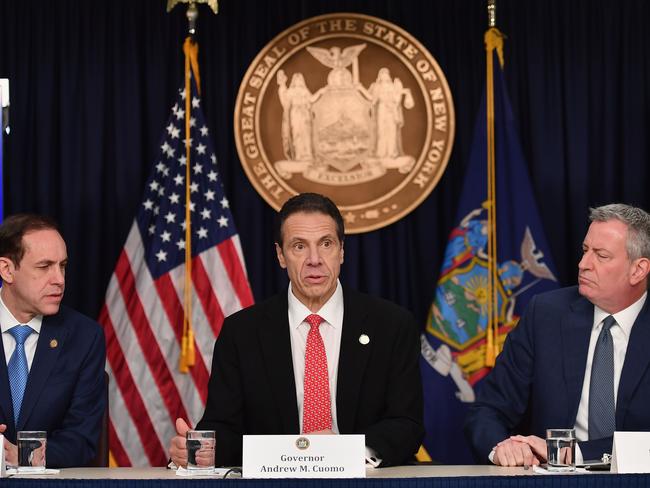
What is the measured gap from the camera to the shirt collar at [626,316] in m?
3.89

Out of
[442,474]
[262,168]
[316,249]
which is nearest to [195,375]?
[262,168]

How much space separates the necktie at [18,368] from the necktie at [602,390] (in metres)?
1.98

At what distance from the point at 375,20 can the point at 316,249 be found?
235 centimetres

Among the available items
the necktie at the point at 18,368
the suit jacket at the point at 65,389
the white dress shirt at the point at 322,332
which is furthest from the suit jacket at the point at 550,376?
the necktie at the point at 18,368

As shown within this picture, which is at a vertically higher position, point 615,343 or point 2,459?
point 615,343

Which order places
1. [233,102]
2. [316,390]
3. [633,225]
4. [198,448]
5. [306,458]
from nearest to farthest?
[306,458]
[198,448]
[316,390]
[633,225]
[233,102]

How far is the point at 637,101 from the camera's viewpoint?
5832mm

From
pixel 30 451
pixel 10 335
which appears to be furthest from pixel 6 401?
pixel 30 451

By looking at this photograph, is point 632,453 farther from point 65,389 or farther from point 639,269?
point 65,389

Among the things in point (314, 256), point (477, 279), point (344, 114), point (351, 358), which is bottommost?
point (351, 358)

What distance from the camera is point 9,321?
3.94 metres

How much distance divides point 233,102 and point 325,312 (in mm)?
2300

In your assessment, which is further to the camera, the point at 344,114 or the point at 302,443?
the point at 344,114

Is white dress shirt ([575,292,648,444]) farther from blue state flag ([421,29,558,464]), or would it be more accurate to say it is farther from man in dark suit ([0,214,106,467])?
man in dark suit ([0,214,106,467])
